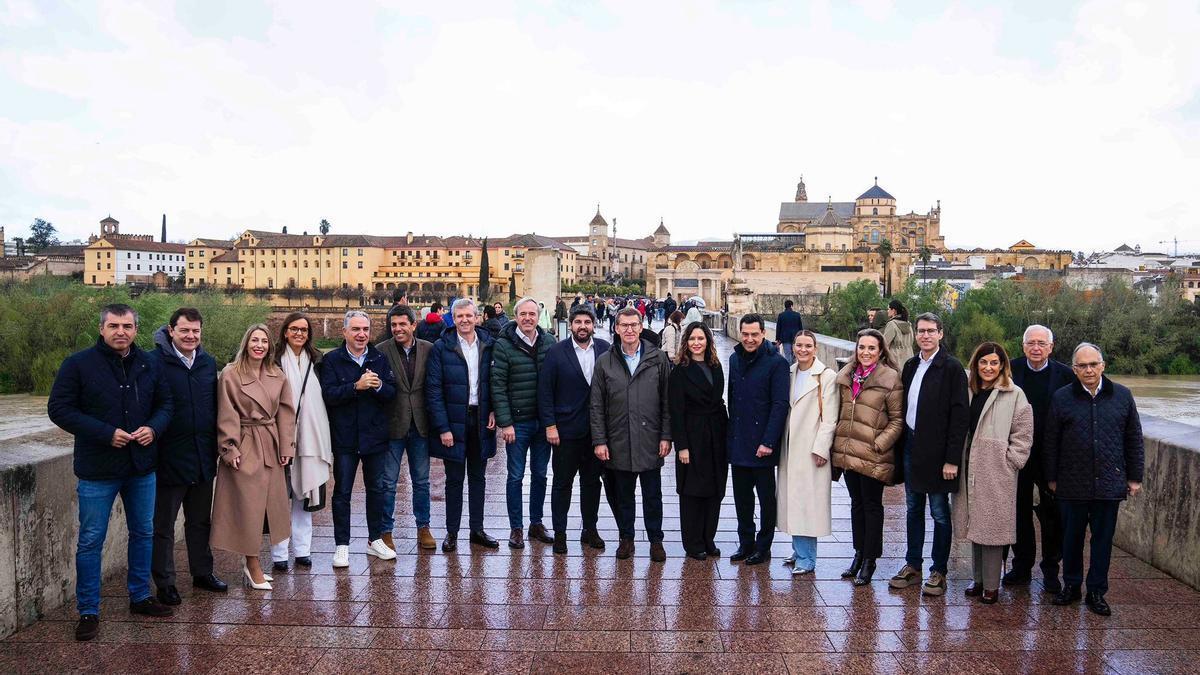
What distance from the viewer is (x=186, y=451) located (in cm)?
460

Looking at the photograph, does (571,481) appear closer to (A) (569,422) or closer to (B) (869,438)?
(A) (569,422)

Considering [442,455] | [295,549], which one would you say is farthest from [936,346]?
[295,549]

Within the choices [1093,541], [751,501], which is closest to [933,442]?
[1093,541]

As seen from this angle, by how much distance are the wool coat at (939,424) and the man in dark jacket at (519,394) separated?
2.37 metres

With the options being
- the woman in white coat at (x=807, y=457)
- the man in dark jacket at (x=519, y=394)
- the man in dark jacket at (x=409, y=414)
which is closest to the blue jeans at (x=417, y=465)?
the man in dark jacket at (x=409, y=414)

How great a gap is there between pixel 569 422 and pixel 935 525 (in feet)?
7.66

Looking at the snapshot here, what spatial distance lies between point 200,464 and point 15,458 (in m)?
0.85

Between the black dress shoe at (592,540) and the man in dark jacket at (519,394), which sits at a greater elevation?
the man in dark jacket at (519,394)

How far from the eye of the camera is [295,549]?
17.2ft

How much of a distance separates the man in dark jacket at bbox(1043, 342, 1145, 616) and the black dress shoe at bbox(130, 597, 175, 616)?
15.7 ft

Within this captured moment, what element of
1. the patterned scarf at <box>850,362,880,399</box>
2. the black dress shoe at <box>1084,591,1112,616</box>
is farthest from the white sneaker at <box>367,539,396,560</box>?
the black dress shoe at <box>1084,591,1112,616</box>

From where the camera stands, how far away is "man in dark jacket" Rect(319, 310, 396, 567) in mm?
5215

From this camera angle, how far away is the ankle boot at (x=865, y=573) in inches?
194

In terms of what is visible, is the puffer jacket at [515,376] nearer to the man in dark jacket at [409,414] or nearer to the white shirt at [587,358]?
the white shirt at [587,358]
